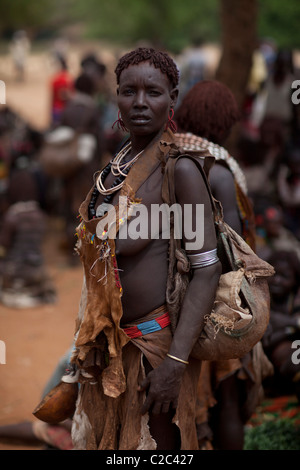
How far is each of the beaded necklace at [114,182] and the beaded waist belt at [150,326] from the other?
44 centimetres

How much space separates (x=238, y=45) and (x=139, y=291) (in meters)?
5.37

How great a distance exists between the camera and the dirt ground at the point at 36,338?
4148 mm

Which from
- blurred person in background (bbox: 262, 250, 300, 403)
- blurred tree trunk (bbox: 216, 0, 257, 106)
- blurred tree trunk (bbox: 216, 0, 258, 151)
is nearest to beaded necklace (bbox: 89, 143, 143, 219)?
blurred person in background (bbox: 262, 250, 300, 403)

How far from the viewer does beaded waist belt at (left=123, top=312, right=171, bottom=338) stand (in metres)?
2.20

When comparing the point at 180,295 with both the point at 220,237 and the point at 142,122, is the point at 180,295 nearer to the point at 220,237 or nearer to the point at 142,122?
the point at 220,237

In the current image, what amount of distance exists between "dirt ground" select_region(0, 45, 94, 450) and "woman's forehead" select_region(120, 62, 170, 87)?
248cm

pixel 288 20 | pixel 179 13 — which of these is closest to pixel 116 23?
pixel 179 13

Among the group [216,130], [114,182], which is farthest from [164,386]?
[216,130]

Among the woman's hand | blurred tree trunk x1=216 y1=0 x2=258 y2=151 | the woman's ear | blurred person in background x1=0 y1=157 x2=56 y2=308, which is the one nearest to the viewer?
the woman's hand

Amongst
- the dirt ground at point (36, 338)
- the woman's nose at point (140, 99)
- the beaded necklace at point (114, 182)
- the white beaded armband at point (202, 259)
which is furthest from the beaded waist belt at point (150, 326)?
the dirt ground at point (36, 338)

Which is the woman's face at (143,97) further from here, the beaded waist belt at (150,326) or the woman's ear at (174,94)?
the beaded waist belt at (150,326)

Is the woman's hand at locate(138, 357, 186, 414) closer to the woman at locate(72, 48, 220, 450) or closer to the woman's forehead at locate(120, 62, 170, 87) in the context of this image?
the woman at locate(72, 48, 220, 450)

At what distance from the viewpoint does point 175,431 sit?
7.50 ft

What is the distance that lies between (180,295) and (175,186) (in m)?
0.40
